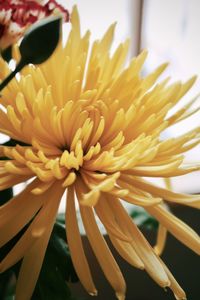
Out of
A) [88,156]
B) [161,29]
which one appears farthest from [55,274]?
[161,29]

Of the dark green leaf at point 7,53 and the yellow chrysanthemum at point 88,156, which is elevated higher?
the dark green leaf at point 7,53

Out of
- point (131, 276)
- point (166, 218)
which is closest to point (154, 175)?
point (166, 218)

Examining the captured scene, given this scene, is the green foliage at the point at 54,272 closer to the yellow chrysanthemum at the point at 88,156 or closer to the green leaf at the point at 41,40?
the yellow chrysanthemum at the point at 88,156

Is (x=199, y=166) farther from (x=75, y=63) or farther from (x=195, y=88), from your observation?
(x=195, y=88)

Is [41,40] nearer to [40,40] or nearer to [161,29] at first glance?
[40,40]

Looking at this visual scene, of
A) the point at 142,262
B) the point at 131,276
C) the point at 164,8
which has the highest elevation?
the point at 164,8

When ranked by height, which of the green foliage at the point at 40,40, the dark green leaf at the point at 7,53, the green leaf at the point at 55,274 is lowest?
the green leaf at the point at 55,274

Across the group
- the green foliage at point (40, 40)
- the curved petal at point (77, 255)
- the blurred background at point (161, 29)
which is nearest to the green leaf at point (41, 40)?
the green foliage at point (40, 40)
